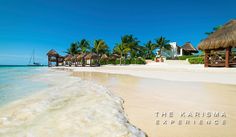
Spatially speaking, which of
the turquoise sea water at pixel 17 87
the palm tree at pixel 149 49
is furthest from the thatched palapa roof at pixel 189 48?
the turquoise sea water at pixel 17 87

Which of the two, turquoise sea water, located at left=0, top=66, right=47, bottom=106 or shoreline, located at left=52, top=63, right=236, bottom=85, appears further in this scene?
shoreline, located at left=52, top=63, right=236, bottom=85

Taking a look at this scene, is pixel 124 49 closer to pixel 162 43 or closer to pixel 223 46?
pixel 162 43

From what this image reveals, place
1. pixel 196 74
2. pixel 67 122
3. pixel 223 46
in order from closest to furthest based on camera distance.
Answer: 1. pixel 67 122
2. pixel 196 74
3. pixel 223 46

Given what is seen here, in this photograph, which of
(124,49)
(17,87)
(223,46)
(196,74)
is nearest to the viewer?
(17,87)

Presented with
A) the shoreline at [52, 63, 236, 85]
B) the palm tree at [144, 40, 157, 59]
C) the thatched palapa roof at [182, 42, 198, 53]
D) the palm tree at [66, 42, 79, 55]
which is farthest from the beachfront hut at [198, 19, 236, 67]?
the palm tree at [66, 42, 79, 55]

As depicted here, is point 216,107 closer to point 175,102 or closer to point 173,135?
point 175,102

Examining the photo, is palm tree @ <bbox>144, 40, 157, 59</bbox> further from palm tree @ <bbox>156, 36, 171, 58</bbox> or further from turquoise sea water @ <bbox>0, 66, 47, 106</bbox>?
turquoise sea water @ <bbox>0, 66, 47, 106</bbox>

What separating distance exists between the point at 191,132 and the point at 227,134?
456mm

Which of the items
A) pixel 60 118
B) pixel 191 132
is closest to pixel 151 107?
pixel 191 132

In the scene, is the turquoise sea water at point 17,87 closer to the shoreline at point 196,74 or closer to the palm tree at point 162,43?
the shoreline at point 196,74

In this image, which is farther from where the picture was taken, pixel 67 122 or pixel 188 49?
pixel 188 49

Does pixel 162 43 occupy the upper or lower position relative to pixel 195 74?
upper

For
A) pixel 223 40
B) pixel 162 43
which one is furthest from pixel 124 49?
pixel 223 40

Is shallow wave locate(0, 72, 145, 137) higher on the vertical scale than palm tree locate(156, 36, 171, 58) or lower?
lower
